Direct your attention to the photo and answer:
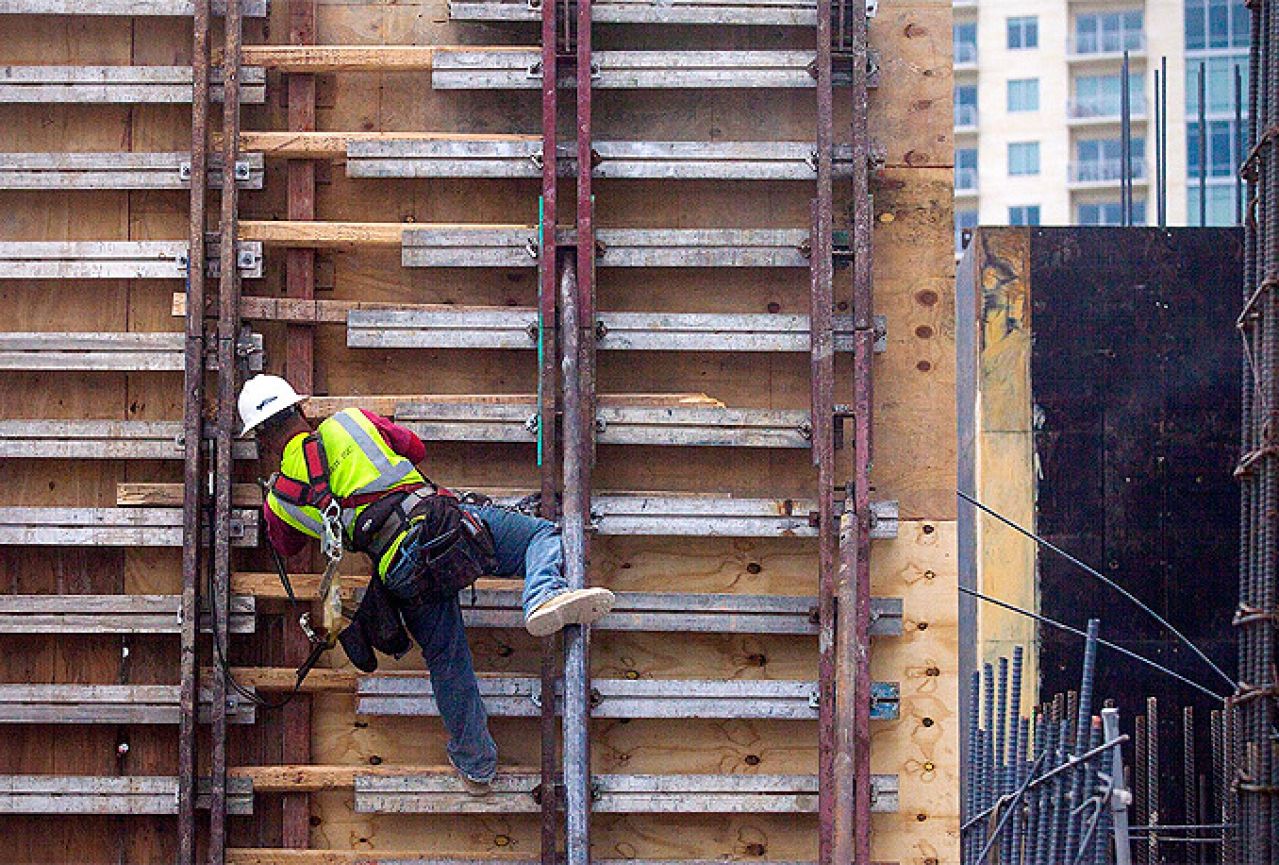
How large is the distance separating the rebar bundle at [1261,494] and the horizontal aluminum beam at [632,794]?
2.13m

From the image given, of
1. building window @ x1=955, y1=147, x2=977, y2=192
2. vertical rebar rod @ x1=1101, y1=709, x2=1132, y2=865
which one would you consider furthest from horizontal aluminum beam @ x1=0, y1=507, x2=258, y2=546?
building window @ x1=955, y1=147, x2=977, y2=192

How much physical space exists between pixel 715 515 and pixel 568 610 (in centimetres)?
172

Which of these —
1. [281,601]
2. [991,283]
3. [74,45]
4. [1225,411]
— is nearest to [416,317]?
[281,601]

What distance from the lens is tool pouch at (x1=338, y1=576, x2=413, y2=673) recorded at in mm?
9133

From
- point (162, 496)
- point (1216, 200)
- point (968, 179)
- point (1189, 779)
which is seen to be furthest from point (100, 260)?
point (968, 179)

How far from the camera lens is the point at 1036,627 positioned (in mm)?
14867

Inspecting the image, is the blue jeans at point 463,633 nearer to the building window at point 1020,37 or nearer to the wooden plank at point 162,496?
the wooden plank at point 162,496

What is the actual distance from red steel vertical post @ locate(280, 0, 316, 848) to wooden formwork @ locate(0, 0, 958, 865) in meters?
0.02

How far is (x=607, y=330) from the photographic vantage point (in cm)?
985

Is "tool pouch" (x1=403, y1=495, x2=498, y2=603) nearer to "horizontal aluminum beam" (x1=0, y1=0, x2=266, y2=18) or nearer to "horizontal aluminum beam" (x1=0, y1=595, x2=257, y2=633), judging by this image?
"horizontal aluminum beam" (x1=0, y1=595, x2=257, y2=633)

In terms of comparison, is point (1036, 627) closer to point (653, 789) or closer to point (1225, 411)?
point (1225, 411)

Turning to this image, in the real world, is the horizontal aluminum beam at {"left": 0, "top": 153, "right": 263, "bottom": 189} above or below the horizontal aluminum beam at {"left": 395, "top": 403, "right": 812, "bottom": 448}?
above

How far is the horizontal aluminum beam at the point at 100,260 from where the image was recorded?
32.6ft

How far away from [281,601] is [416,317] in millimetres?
1763
